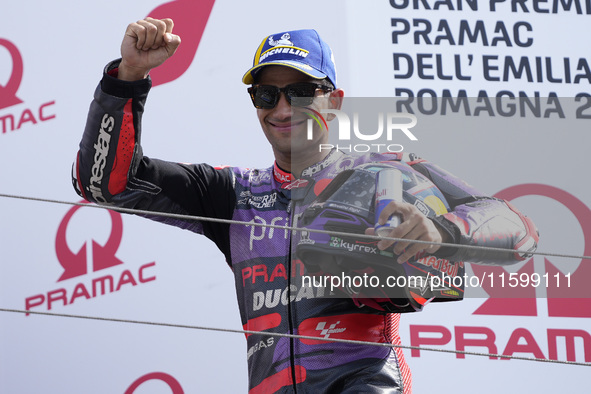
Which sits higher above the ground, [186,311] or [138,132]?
[138,132]

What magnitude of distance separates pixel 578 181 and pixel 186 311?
112 centimetres

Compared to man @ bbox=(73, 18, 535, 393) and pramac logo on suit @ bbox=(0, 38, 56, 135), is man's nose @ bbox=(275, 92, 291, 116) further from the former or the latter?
pramac logo on suit @ bbox=(0, 38, 56, 135)

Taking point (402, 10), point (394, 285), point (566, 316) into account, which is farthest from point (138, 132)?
point (566, 316)

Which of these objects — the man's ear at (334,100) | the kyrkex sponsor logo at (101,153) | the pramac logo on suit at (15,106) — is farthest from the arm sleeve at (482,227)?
the pramac logo on suit at (15,106)

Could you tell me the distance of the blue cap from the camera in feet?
4.91

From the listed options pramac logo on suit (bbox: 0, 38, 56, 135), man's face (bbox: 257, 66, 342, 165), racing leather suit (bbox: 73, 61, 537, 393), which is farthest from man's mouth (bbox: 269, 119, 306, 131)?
pramac logo on suit (bbox: 0, 38, 56, 135)

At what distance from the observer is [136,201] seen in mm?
1478

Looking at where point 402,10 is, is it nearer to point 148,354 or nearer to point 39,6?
point 39,6

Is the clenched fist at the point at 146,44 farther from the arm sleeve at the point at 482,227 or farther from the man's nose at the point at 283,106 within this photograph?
the arm sleeve at the point at 482,227

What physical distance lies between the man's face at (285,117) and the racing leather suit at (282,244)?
7cm

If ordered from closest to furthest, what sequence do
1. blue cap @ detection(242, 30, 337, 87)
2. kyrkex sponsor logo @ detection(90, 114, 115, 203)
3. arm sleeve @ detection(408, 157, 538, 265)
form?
1. arm sleeve @ detection(408, 157, 538, 265)
2. kyrkex sponsor logo @ detection(90, 114, 115, 203)
3. blue cap @ detection(242, 30, 337, 87)

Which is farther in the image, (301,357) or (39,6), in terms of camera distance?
(39,6)

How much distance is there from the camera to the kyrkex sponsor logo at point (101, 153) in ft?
4.53

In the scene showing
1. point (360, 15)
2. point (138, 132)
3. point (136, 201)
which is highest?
point (360, 15)
